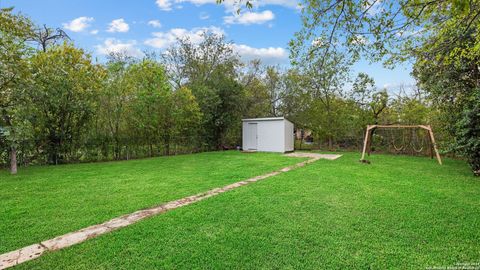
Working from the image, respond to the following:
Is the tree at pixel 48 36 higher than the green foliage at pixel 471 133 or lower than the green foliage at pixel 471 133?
higher

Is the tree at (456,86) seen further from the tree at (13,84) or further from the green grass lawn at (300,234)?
the tree at (13,84)

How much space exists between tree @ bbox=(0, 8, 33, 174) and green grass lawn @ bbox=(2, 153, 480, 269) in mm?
5863

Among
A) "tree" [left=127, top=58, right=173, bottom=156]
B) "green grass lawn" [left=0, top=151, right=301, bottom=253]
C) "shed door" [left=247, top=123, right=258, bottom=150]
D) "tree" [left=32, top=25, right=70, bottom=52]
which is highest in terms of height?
"tree" [left=32, top=25, right=70, bottom=52]

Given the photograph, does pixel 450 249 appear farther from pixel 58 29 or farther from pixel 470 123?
pixel 58 29

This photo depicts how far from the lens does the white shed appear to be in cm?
1121

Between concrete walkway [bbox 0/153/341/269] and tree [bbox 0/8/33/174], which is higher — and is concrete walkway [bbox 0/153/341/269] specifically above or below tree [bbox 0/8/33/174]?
below

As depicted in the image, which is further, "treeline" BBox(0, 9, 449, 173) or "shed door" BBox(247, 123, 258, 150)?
"shed door" BBox(247, 123, 258, 150)

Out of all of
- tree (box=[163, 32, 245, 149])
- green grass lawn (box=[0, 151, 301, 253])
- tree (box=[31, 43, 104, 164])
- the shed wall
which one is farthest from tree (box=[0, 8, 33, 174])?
the shed wall

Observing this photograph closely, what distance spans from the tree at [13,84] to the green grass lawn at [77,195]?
112cm

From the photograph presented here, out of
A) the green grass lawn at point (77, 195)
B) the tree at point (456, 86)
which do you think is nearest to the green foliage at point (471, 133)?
the tree at point (456, 86)

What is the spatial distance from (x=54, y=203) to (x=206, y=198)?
7.58 feet

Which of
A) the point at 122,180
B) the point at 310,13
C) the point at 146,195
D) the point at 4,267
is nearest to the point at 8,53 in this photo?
the point at 122,180

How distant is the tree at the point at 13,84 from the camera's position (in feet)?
18.1

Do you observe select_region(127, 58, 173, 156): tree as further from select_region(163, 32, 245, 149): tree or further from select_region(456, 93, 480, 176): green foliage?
select_region(456, 93, 480, 176): green foliage
